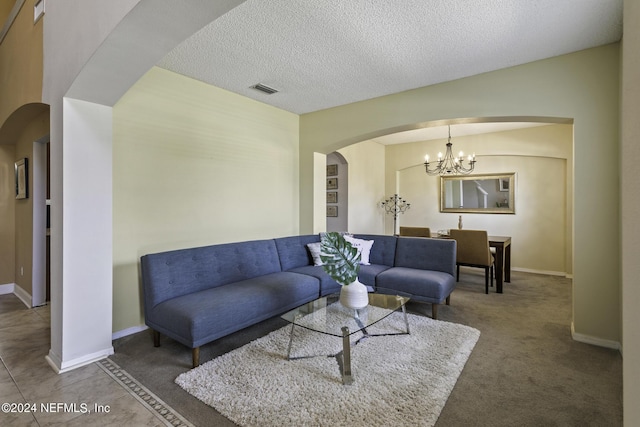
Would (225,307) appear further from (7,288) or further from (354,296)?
(7,288)

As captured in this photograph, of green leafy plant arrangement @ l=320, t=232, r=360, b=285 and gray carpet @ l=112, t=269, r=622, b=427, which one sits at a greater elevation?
green leafy plant arrangement @ l=320, t=232, r=360, b=285

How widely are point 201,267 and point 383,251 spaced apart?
2.35m

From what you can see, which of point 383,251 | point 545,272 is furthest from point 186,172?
point 545,272

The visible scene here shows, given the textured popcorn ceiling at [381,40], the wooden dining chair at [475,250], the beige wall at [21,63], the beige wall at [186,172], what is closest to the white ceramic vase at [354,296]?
the beige wall at [186,172]

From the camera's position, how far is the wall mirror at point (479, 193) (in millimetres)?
5781

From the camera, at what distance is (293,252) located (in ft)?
13.1

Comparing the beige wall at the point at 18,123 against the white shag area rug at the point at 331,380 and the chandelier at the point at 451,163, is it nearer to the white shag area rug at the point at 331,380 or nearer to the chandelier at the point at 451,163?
the white shag area rug at the point at 331,380

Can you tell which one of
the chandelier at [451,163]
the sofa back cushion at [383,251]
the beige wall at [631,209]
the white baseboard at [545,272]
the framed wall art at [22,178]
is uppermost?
the chandelier at [451,163]

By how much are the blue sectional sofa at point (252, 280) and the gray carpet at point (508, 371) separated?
0.77ft

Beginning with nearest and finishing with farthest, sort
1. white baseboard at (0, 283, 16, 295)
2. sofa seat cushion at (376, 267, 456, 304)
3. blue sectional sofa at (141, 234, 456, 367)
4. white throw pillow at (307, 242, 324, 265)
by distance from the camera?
blue sectional sofa at (141, 234, 456, 367)
sofa seat cushion at (376, 267, 456, 304)
white throw pillow at (307, 242, 324, 265)
white baseboard at (0, 283, 16, 295)

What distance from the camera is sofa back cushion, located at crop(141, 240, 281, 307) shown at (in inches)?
102

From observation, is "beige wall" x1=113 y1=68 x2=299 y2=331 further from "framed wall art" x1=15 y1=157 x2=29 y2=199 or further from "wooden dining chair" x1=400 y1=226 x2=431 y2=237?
"wooden dining chair" x1=400 y1=226 x2=431 y2=237

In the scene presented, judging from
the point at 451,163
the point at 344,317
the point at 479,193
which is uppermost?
the point at 451,163

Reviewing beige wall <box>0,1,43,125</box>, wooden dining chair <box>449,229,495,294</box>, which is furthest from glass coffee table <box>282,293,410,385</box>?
beige wall <box>0,1,43,125</box>
